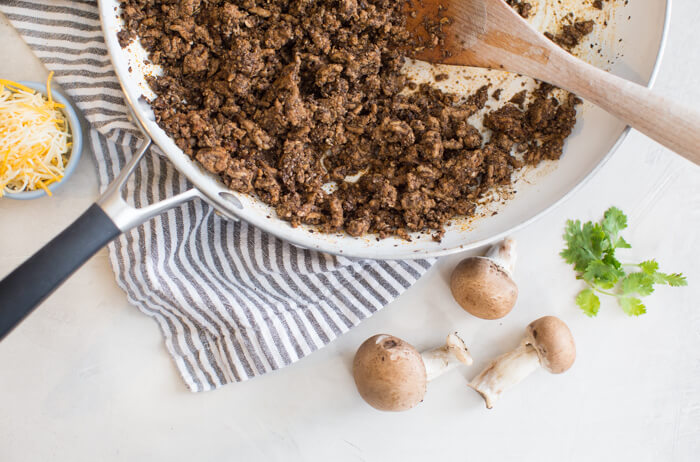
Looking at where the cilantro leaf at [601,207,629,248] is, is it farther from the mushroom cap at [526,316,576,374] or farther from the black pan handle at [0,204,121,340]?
the black pan handle at [0,204,121,340]

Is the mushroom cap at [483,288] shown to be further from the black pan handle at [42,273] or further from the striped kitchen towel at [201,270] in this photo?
the black pan handle at [42,273]

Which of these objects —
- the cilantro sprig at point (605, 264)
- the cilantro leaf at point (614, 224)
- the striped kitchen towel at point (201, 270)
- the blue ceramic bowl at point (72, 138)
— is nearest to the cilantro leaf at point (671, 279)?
the cilantro sprig at point (605, 264)

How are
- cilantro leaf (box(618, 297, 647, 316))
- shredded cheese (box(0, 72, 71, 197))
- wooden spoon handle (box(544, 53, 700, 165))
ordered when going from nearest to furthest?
wooden spoon handle (box(544, 53, 700, 165)), shredded cheese (box(0, 72, 71, 197)), cilantro leaf (box(618, 297, 647, 316))

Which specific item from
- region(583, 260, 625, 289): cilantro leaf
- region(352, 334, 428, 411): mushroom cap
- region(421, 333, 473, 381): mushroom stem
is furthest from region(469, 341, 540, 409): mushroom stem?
region(583, 260, 625, 289): cilantro leaf

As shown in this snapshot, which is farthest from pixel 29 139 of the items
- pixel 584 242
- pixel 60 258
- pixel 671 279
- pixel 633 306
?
pixel 671 279

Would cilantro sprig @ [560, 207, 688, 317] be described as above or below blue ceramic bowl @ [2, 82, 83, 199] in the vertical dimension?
below

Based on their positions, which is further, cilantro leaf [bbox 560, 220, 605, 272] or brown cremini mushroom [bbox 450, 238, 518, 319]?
cilantro leaf [bbox 560, 220, 605, 272]
